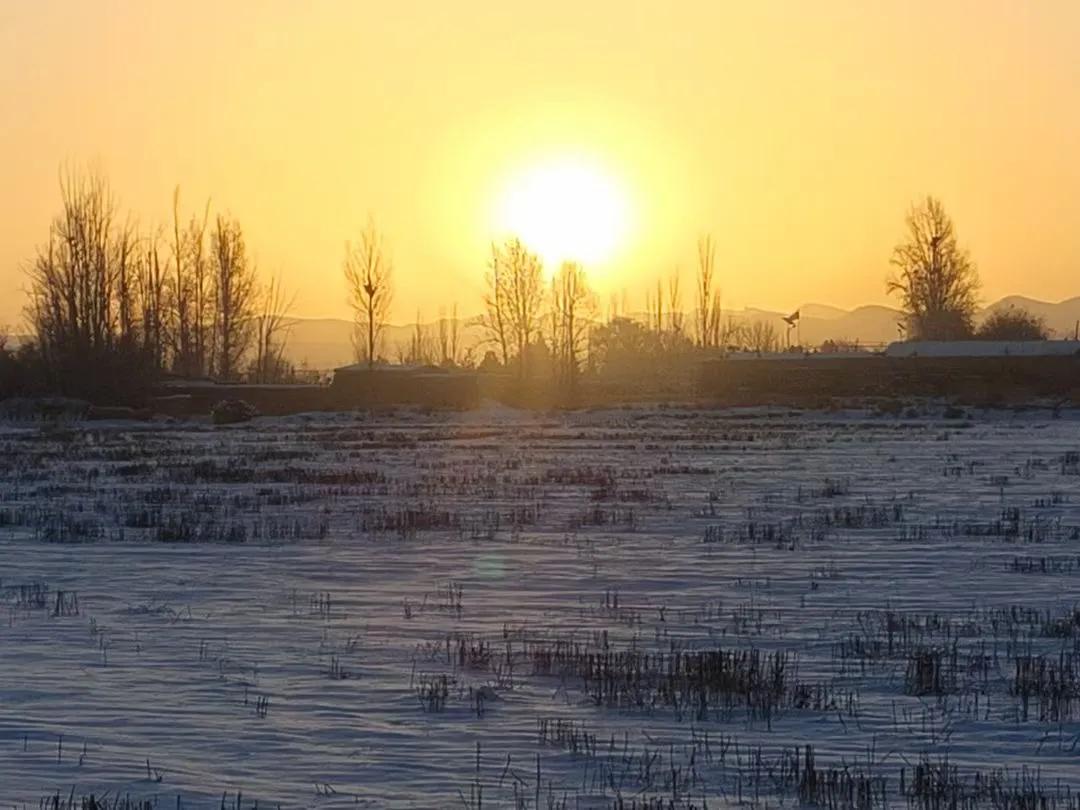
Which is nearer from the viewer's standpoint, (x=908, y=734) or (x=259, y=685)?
(x=908, y=734)

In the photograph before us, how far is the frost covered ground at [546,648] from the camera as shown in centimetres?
655

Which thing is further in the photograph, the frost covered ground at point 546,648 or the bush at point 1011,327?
the bush at point 1011,327

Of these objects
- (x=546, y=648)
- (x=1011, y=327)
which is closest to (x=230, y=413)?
(x=546, y=648)

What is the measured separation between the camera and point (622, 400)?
82.4 metres

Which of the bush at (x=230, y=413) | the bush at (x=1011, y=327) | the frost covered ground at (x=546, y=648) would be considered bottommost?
the frost covered ground at (x=546, y=648)

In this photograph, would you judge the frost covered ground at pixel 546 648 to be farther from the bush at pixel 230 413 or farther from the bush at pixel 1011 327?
Result: the bush at pixel 1011 327

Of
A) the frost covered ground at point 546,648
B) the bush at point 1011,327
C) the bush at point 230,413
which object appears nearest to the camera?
the frost covered ground at point 546,648

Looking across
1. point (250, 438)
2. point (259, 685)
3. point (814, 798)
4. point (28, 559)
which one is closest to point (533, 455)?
point (250, 438)

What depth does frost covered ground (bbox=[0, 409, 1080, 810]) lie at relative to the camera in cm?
655

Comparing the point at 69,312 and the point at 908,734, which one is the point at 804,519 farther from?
the point at 69,312

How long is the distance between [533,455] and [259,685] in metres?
26.0

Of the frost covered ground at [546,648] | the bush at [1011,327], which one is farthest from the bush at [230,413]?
the bush at [1011,327]

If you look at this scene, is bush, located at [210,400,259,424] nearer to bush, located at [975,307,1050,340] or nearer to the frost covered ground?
the frost covered ground

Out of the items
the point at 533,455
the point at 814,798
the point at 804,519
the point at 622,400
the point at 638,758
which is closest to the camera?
the point at 814,798
